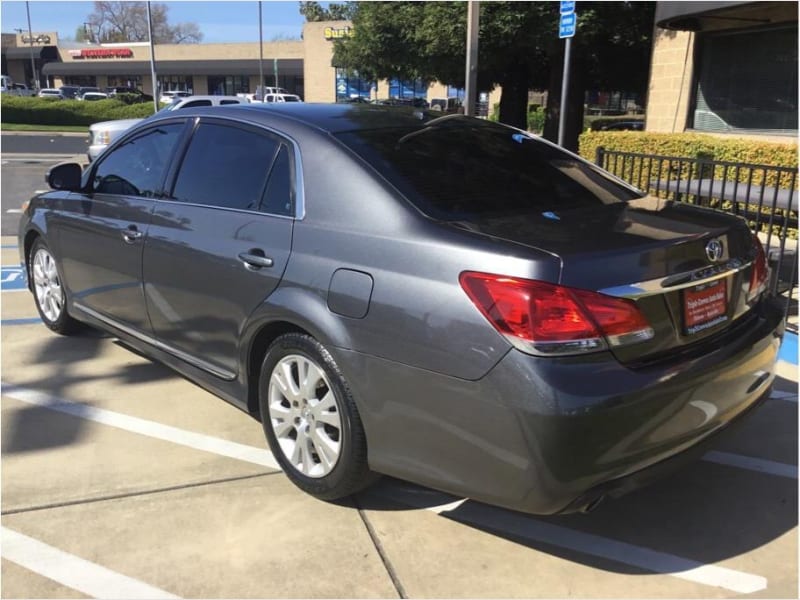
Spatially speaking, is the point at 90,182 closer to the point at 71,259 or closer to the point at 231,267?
the point at 71,259

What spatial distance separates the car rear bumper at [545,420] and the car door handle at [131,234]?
70.4 inches

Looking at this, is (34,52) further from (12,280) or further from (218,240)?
(218,240)

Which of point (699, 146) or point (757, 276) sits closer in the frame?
point (757, 276)

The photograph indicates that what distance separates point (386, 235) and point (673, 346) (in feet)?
3.71

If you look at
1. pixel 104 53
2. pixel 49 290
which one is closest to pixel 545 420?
pixel 49 290

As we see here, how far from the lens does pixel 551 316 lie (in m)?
2.39

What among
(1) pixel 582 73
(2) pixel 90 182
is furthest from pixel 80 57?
(2) pixel 90 182

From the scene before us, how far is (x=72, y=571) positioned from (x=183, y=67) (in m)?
69.2

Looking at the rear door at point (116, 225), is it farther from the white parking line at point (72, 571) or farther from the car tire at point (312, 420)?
the white parking line at point (72, 571)

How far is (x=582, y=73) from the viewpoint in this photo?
1917 cm

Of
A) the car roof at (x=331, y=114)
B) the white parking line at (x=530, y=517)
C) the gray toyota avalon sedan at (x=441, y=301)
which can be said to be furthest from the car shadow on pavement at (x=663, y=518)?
the car roof at (x=331, y=114)

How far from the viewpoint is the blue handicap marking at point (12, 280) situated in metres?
6.82

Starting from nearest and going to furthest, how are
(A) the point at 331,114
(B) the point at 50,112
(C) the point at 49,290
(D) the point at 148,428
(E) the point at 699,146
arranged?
(A) the point at 331,114 < (D) the point at 148,428 < (C) the point at 49,290 < (E) the point at 699,146 < (B) the point at 50,112

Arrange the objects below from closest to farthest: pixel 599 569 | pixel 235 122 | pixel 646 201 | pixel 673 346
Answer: pixel 673 346, pixel 599 569, pixel 646 201, pixel 235 122
